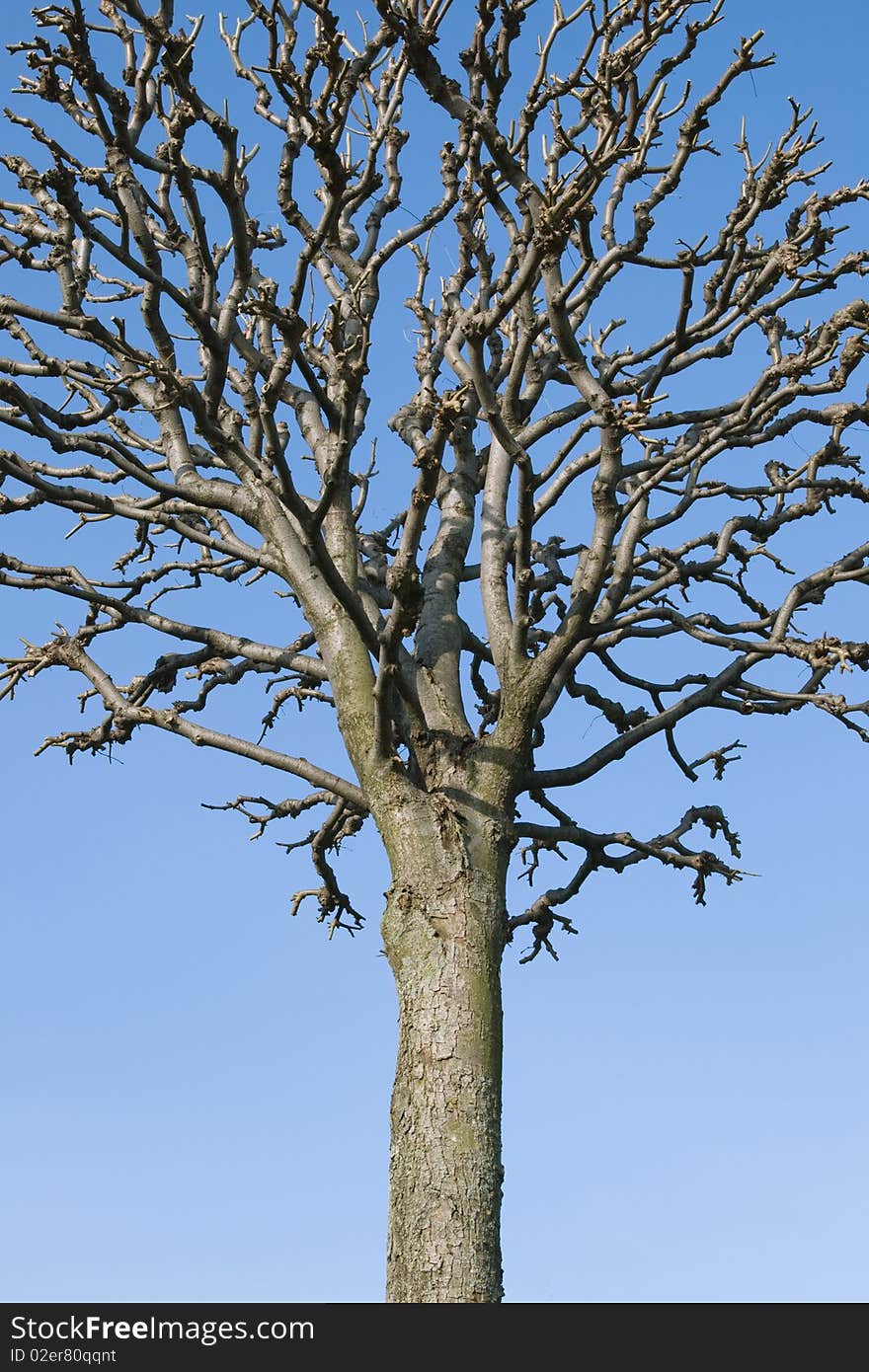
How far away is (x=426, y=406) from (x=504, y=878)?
234 cm

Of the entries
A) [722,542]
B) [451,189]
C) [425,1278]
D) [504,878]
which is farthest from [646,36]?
[425,1278]

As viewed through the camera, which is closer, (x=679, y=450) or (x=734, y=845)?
(x=679, y=450)

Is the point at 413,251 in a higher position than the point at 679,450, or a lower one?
higher

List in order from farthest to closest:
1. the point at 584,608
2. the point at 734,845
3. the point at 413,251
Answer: the point at 413,251 < the point at 734,845 < the point at 584,608

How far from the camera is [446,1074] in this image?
5.73 metres

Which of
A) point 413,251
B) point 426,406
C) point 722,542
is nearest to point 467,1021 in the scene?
point 426,406

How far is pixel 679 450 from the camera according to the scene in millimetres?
7387

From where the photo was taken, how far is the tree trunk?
5422mm

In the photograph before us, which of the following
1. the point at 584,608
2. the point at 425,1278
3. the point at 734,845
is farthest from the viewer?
the point at 734,845

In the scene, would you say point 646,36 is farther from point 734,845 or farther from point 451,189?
point 734,845

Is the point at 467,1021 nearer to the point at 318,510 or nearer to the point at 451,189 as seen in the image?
the point at 318,510

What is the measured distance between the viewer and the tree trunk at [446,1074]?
5422mm
